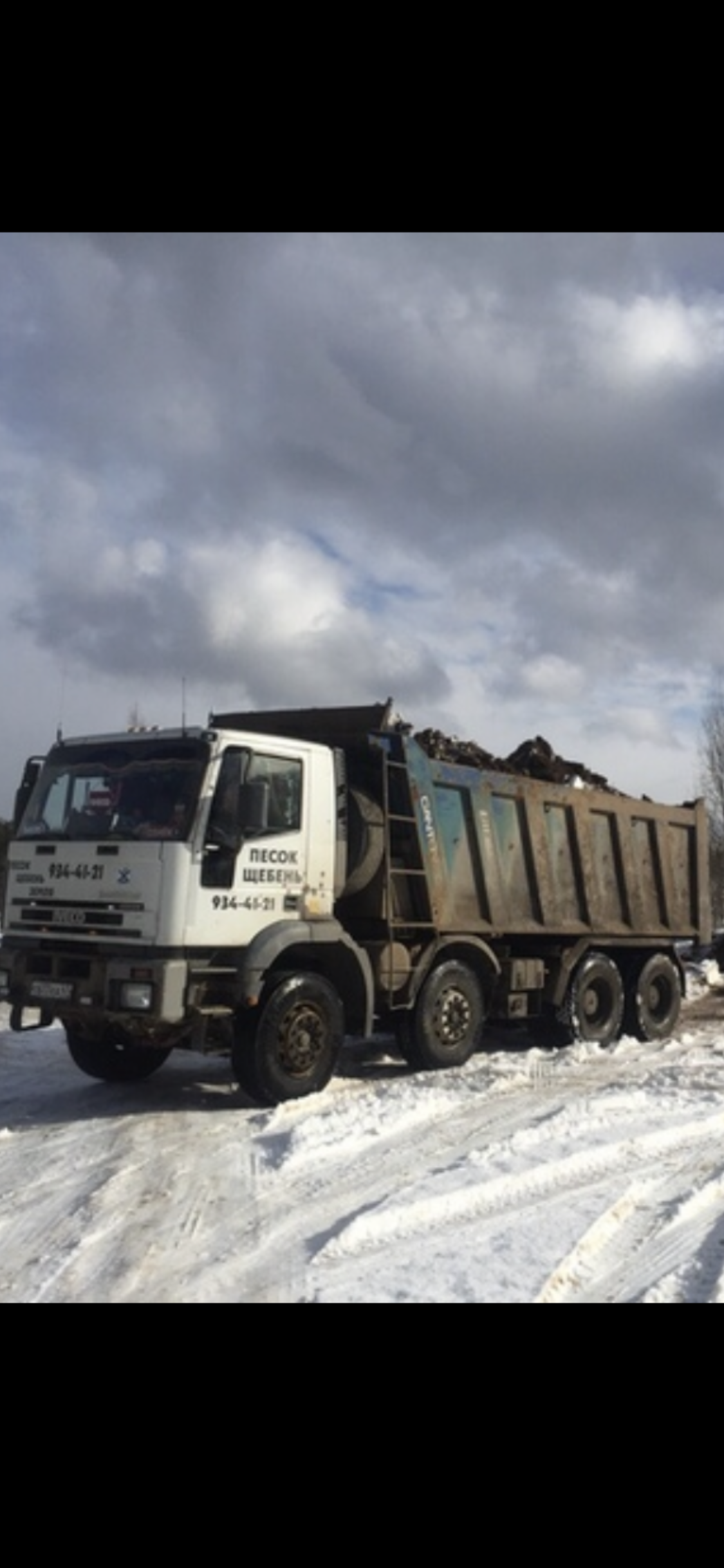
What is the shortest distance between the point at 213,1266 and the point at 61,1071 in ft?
17.8

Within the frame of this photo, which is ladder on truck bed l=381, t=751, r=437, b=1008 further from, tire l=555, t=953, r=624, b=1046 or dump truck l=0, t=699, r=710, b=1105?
tire l=555, t=953, r=624, b=1046

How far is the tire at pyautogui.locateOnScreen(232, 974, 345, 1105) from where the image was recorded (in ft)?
24.8

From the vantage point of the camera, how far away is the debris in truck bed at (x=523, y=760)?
9.69 m

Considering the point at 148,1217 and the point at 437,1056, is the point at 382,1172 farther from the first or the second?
the point at 437,1056

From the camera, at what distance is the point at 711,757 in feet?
126

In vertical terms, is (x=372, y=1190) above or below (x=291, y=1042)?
below

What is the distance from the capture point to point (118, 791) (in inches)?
301

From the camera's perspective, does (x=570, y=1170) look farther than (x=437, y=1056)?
No

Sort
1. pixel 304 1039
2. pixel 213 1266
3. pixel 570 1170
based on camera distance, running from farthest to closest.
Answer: pixel 304 1039, pixel 570 1170, pixel 213 1266

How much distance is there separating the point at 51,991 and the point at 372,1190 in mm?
2882

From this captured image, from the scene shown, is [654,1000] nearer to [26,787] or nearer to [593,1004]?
[593,1004]

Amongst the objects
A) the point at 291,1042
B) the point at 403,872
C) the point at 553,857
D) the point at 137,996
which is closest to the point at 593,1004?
the point at 553,857

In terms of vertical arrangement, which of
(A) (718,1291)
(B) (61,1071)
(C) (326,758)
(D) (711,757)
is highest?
(D) (711,757)
